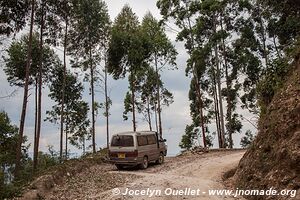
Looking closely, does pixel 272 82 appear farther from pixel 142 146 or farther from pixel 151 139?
pixel 151 139

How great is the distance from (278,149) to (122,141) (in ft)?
36.6

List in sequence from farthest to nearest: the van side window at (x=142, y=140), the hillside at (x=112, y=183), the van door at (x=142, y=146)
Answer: the van side window at (x=142, y=140) < the van door at (x=142, y=146) < the hillside at (x=112, y=183)

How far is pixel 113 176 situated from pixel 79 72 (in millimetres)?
18477

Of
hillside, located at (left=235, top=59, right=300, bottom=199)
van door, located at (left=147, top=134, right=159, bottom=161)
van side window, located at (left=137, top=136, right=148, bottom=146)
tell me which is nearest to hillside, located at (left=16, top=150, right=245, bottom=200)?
hillside, located at (left=235, top=59, right=300, bottom=199)

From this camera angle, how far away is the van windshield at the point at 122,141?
64.6ft

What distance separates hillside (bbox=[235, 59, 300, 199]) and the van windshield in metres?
8.07

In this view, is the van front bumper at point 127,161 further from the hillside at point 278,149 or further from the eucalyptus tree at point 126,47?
the eucalyptus tree at point 126,47

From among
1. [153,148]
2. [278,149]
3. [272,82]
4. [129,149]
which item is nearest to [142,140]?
[129,149]

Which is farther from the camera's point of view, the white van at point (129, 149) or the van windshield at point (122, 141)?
the van windshield at point (122, 141)

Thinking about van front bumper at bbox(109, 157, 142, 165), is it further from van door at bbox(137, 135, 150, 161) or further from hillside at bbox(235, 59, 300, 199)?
hillside at bbox(235, 59, 300, 199)

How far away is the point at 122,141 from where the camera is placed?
19.8 meters

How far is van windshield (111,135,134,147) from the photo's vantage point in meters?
19.7

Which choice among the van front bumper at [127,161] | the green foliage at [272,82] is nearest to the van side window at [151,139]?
the van front bumper at [127,161]

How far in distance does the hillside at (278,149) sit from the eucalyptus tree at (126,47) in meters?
21.4
